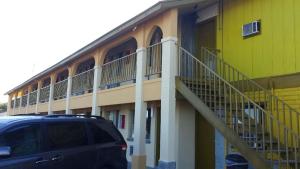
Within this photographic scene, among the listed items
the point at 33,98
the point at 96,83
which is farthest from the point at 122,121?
the point at 33,98

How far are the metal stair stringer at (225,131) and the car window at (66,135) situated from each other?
3.02m

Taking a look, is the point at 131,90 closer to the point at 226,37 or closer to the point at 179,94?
the point at 179,94

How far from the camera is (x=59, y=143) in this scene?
6.72 m

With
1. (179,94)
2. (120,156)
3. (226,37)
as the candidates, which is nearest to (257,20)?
(226,37)

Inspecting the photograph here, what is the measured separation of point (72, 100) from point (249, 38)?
10.2 m

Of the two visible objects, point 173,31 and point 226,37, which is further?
point 226,37

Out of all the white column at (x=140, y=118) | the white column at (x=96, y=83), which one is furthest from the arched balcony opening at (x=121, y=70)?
the white column at (x=140, y=118)

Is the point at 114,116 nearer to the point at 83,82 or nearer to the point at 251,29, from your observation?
the point at 83,82

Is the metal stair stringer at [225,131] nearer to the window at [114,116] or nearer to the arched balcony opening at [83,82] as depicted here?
the window at [114,116]

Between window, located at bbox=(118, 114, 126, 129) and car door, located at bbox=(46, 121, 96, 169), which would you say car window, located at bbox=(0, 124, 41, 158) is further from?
window, located at bbox=(118, 114, 126, 129)

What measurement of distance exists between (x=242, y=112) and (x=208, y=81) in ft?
8.86

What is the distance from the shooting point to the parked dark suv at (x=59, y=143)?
19.5ft

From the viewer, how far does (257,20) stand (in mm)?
10242

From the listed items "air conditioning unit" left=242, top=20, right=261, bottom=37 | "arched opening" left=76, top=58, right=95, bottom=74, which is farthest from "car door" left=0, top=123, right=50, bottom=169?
"arched opening" left=76, top=58, right=95, bottom=74
